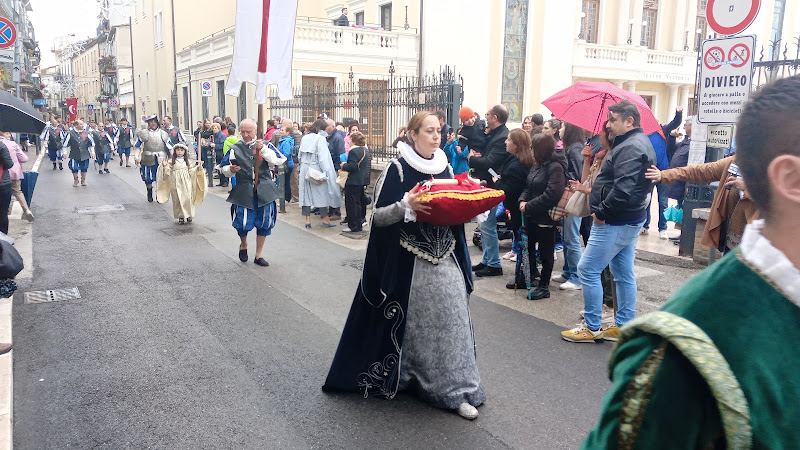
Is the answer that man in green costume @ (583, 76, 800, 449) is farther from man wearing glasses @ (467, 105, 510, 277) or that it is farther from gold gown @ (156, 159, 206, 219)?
gold gown @ (156, 159, 206, 219)

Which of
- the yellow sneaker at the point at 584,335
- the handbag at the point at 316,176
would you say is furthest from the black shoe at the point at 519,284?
the handbag at the point at 316,176

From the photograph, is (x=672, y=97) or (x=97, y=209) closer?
(x=97, y=209)

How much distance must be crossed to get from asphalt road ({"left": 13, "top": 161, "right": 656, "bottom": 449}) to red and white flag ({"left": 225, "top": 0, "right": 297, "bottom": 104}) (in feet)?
7.78

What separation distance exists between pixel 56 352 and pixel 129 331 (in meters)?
0.64

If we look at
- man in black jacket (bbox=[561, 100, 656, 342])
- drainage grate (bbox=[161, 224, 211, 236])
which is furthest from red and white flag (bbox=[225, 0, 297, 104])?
drainage grate (bbox=[161, 224, 211, 236])

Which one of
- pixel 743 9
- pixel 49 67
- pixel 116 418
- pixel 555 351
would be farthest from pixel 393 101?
pixel 49 67

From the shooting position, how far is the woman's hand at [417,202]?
3699mm

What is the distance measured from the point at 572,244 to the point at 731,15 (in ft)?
9.15

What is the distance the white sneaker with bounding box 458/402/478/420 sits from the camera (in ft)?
12.6

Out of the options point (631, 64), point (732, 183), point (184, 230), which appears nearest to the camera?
point (732, 183)

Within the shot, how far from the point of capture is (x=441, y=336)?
3.89 meters

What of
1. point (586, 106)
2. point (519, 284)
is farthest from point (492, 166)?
point (519, 284)

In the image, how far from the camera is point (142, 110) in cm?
4741

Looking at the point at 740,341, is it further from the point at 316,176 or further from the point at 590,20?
the point at 590,20
